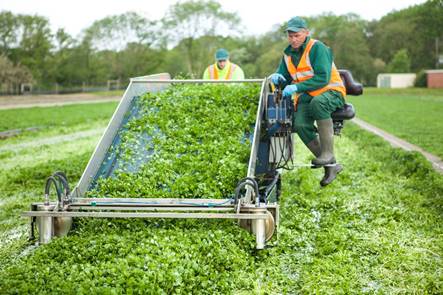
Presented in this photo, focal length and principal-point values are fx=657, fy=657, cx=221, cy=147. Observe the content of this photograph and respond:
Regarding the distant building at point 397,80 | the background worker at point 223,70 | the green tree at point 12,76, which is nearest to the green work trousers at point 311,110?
the background worker at point 223,70

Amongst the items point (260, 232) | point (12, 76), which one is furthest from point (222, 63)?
point (12, 76)

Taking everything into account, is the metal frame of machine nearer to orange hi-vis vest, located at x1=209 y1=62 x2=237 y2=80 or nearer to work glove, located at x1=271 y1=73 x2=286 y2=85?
work glove, located at x1=271 y1=73 x2=286 y2=85

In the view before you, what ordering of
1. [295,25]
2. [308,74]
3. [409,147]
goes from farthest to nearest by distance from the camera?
[409,147], [308,74], [295,25]

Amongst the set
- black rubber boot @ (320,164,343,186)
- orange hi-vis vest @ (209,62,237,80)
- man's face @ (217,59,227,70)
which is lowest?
black rubber boot @ (320,164,343,186)

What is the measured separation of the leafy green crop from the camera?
257 inches

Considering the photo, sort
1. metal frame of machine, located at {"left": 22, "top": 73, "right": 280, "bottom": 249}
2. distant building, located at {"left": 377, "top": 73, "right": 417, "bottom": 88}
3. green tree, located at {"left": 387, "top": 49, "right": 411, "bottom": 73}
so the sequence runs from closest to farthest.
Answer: metal frame of machine, located at {"left": 22, "top": 73, "right": 280, "bottom": 249}
distant building, located at {"left": 377, "top": 73, "right": 417, "bottom": 88}
green tree, located at {"left": 387, "top": 49, "right": 411, "bottom": 73}

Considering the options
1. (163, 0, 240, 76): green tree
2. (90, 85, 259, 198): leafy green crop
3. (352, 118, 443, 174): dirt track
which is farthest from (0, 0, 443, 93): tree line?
(90, 85, 259, 198): leafy green crop

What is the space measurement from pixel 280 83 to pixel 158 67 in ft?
227

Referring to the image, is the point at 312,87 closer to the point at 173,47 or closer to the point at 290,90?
the point at 290,90

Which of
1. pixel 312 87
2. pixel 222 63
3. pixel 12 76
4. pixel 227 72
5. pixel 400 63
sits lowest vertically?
pixel 312 87

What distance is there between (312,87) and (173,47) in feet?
238

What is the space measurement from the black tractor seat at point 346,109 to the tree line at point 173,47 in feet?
193

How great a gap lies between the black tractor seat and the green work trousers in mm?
84

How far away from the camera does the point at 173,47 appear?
78.2 m
